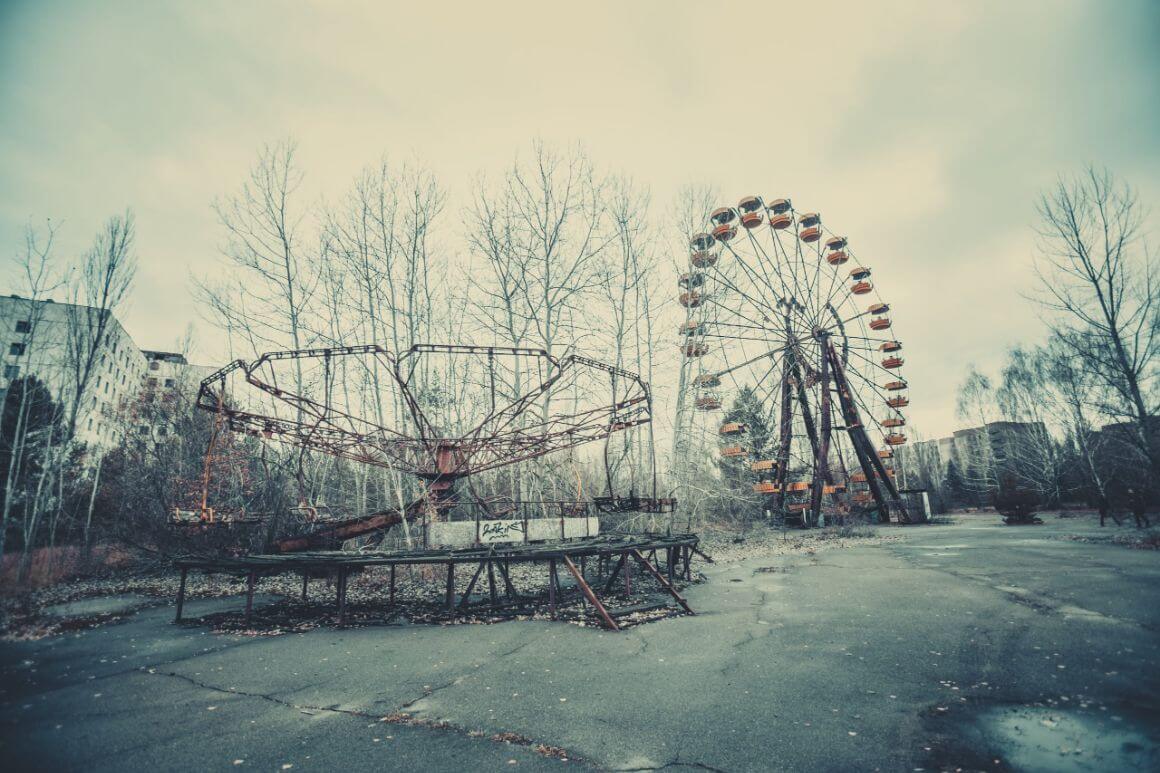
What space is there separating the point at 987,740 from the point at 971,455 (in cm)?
6102

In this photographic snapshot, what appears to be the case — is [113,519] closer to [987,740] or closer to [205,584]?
[205,584]

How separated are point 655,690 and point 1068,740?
10.9 ft

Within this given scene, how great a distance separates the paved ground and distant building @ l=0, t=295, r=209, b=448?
32.9ft

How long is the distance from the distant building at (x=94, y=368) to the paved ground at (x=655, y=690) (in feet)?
32.9

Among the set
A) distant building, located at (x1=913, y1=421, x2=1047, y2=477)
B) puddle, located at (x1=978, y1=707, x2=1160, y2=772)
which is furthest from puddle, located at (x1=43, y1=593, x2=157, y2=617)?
distant building, located at (x1=913, y1=421, x2=1047, y2=477)

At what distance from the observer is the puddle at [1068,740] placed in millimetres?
3369

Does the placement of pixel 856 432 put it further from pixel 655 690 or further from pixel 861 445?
pixel 655 690

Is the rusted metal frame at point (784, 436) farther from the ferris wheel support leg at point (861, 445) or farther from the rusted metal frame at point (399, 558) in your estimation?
the rusted metal frame at point (399, 558)

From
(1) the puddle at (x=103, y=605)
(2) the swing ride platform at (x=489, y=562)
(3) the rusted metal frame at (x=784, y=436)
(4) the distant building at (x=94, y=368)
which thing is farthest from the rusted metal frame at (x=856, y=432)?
(4) the distant building at (x=94, y=368)

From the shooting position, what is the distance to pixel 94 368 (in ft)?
51.0

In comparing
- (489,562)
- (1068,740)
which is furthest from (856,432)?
(1068,740)

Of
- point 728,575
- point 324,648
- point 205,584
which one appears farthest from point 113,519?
point 728,575

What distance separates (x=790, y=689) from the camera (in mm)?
4992

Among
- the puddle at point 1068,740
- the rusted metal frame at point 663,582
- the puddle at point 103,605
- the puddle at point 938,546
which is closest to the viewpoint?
the puddle at point 1068,740
